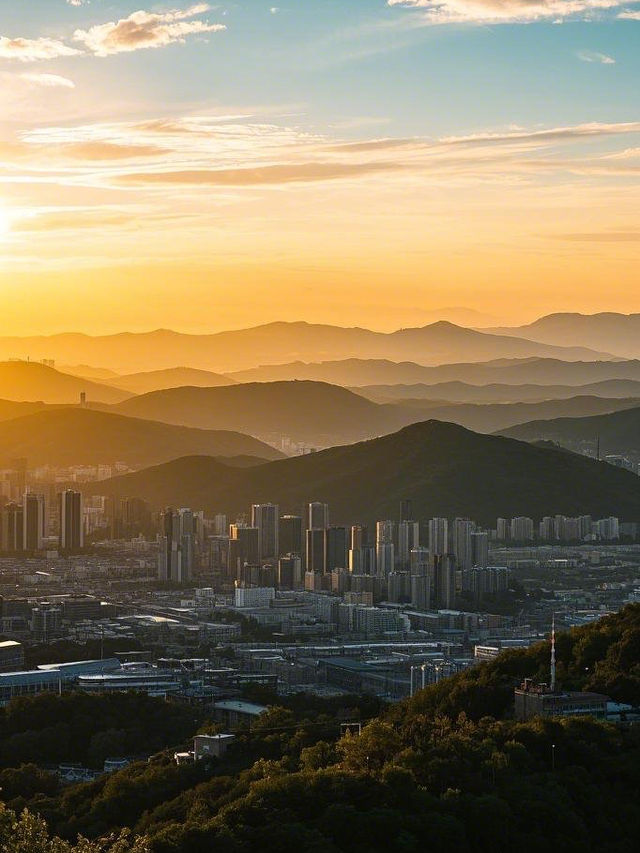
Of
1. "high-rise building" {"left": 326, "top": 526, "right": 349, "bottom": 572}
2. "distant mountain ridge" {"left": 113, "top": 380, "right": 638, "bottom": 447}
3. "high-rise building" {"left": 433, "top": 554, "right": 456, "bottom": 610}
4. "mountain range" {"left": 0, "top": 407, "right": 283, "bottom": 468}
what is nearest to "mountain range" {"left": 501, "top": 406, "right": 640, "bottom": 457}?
"mountain range" {"left": 0, "top": 407, "right": 283, "bottom": 468}

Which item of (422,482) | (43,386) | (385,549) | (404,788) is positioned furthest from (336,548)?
(43,386)

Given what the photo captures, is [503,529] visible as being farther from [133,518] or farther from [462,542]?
[133,518]

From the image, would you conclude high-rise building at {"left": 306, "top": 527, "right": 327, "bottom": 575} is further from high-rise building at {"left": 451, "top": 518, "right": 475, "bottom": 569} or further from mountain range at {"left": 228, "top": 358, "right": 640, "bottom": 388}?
mountain range at {"left": 228, "top": 358, "right": 640, "bottom": 388}

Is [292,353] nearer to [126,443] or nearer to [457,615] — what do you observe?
[126,443]

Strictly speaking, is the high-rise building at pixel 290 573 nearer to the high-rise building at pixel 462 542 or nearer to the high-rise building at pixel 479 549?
the high-rise building at pixel 462 542

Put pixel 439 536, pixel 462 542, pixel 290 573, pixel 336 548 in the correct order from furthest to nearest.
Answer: pixel 439 536 → pixel 462 542 → pixel 336 548 → pixel 290 573

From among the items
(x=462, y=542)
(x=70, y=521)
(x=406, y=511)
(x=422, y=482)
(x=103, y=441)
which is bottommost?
(x=462, y=542)

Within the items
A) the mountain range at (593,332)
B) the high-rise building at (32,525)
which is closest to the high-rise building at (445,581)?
the high-rise building at (32,525)

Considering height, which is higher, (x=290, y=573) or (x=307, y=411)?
(x=307, y=411)
